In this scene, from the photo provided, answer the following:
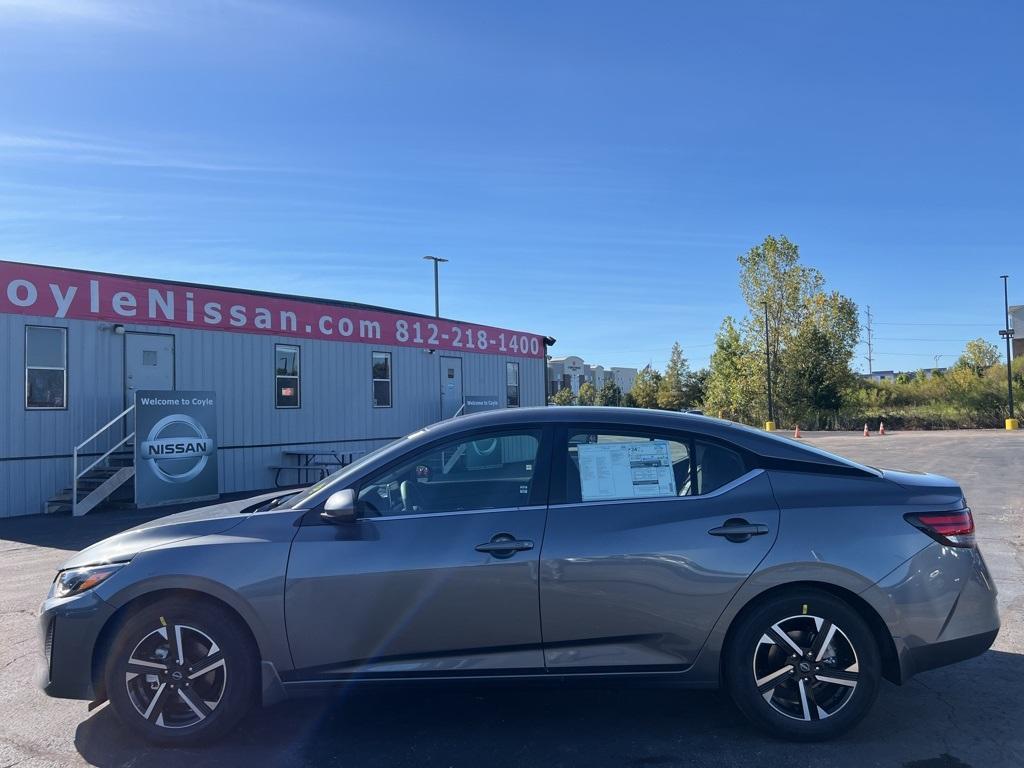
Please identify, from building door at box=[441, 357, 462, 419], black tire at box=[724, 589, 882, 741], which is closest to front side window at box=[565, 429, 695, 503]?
black tire at box=[724, 589, 882, 741]

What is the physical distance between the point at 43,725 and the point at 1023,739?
202 inches

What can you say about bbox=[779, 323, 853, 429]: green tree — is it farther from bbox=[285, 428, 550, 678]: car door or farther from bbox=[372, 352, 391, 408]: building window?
bbox=[285, 428, 550, 678]: car door

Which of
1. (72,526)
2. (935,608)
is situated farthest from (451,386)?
(935,608)

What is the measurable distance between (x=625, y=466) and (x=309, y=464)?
46.9 ft

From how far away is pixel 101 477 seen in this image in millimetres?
14102

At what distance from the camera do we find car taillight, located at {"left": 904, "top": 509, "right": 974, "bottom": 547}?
159 inches

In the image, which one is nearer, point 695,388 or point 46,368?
point 46,368

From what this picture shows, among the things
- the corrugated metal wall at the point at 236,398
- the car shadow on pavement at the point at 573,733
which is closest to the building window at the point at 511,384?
the corrugated metal wall at the point at 236,398

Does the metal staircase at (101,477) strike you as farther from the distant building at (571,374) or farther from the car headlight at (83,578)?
the distant building at (571,374)

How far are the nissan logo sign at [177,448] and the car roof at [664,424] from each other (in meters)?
11.3

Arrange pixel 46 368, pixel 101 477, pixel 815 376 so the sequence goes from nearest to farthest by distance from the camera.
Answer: pixel 46 368 < pixel 101 477 < pixel 815 376

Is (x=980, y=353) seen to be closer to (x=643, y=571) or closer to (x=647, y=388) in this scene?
(x=647, y=388)

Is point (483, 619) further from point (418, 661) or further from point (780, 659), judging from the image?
point (780, 659)

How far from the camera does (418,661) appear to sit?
397 cm
